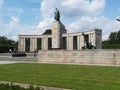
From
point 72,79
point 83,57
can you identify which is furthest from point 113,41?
point 72,79

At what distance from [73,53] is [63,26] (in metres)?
20.0

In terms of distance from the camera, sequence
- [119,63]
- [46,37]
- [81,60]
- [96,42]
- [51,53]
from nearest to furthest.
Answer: [119,63] < [81,60] < [51,53] < [96,42] < [46,37]

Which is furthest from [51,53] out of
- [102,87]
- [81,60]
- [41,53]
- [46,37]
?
[46,37]

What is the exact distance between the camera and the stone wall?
29.8m

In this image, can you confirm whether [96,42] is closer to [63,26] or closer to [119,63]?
[63,26]

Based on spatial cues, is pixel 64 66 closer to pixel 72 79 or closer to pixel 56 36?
pixel 72 79

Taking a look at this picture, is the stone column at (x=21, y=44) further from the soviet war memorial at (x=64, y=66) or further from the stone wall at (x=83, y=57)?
the stone wall at (x=83, y=57)

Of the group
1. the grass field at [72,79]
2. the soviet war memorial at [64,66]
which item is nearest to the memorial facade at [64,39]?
the soviet war memorial at [64,66]

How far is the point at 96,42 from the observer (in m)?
50.4

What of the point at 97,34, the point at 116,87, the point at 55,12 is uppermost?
the point at 55,12

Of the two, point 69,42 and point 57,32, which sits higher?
point 57,32

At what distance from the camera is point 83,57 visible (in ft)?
107

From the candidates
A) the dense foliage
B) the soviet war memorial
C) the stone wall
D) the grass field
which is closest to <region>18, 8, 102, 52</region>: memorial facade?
the soviet war memorial

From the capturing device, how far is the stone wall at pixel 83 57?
2975 centimetres
